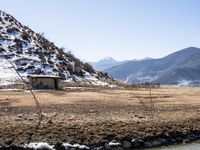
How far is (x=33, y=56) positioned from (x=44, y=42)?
56.9 ft

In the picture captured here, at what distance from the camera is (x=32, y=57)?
96.7m

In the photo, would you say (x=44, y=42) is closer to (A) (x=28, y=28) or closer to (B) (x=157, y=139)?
(A) (x=28, y=28)

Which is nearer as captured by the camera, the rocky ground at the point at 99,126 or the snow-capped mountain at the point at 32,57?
the rocky ground at the point at 99,126

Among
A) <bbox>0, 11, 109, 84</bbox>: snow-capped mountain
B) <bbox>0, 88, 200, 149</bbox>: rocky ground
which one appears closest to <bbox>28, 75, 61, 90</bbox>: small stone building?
<bbox>0, 11, 109, 84</bbox>: snow-capped mountain

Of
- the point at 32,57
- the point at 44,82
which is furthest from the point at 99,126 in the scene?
the point at 32,57

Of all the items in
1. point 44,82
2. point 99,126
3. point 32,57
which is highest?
point 32,57

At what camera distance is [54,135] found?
26.8 meters

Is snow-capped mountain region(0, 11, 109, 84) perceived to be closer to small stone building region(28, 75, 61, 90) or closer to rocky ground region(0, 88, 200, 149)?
small stone building region(28, 75, 61, 90)

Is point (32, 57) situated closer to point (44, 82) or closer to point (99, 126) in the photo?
point (44, 82)

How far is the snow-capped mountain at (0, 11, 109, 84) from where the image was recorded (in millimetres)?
88750

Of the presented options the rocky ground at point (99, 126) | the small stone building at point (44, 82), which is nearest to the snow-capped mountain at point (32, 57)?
the small stone building at point (44, 82)

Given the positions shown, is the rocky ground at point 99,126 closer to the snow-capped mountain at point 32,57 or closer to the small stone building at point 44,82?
the small stone building at point 44,82

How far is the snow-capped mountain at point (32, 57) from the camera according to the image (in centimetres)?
8875

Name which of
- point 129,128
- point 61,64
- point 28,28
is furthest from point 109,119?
point 28,28
